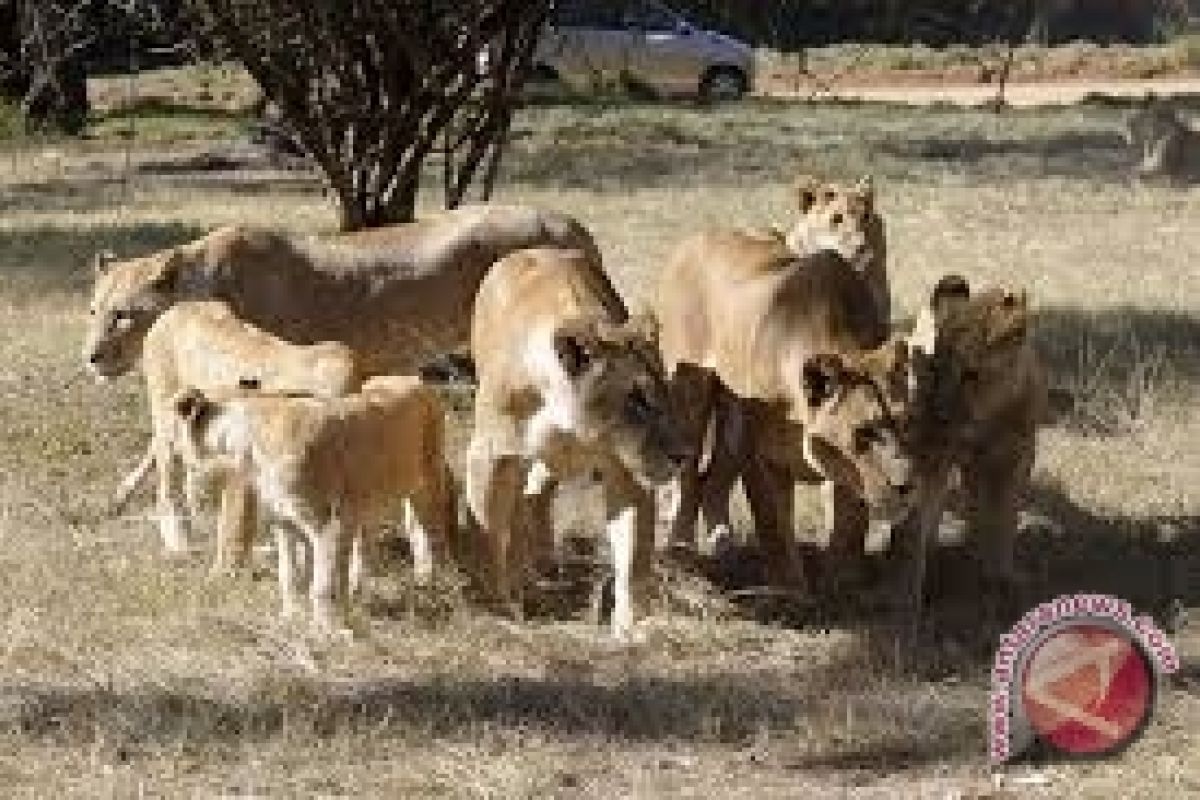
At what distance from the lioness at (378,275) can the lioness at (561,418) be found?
132cm

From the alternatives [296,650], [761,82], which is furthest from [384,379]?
[761,82]

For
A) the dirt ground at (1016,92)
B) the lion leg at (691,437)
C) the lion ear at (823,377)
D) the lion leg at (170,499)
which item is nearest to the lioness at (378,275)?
the lion leg at (170,499)

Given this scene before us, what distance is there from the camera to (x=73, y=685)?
5.89m

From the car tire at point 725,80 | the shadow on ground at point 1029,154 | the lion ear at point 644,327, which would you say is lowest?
the car tire at point 725,80

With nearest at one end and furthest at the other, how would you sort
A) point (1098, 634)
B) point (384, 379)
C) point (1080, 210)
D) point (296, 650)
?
point (1098, 634) < point (296, 650) < point (384, 379) < point (1080, 210)

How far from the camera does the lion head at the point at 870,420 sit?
593 cm

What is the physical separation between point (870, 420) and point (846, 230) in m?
2.91

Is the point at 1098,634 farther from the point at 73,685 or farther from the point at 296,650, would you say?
the point at 73,685

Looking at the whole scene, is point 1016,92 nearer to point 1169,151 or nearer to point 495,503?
point 1169,151

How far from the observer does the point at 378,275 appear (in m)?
8.27

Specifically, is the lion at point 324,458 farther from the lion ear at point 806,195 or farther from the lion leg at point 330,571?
→ the lion ear at point 806,195

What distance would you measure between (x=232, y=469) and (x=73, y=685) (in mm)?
785

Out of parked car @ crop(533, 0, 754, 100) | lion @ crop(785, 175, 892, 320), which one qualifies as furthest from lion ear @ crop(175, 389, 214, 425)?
parked car @ crop(533, 0, 754, 100)

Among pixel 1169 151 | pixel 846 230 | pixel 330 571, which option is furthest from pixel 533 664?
pixel 1169 151
